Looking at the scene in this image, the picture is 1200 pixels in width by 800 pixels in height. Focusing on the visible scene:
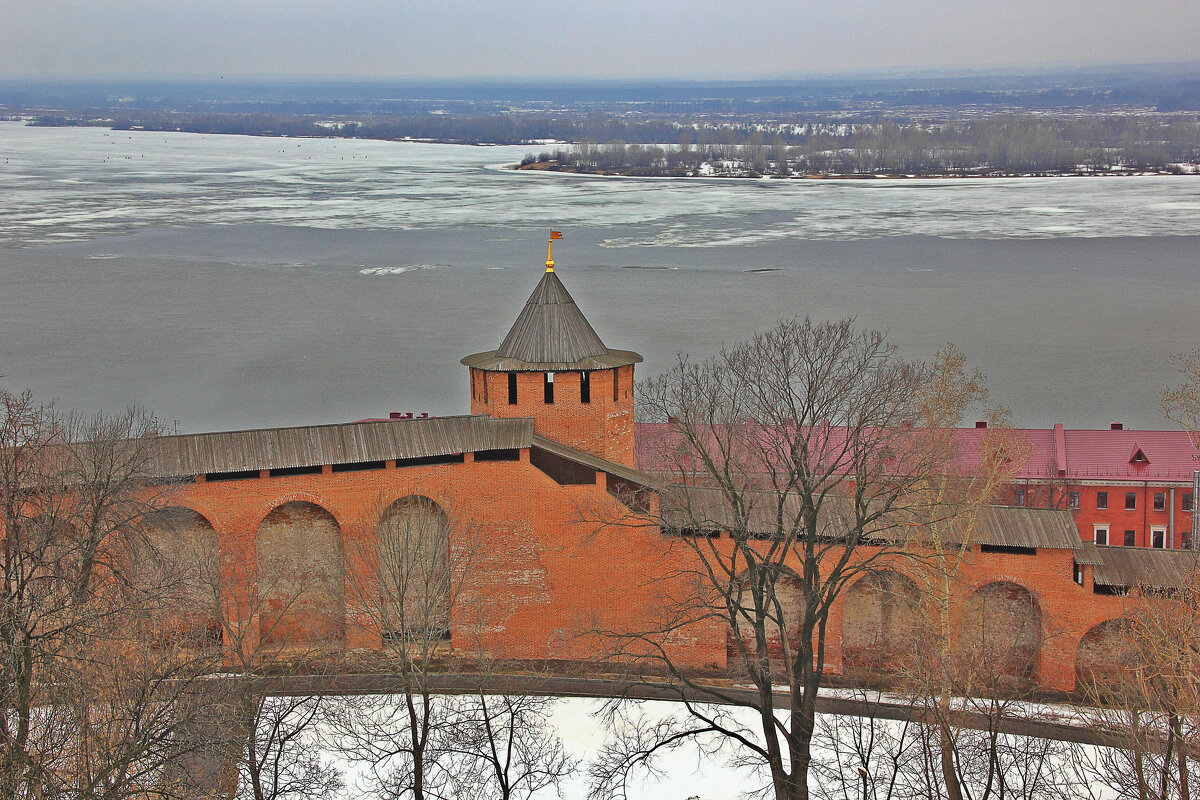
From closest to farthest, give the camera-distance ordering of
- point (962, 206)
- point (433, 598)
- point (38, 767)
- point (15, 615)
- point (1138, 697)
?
point (38, 767) → point (15, 615) → point (1138, 697) → point (433, 598) → point (962, 206)

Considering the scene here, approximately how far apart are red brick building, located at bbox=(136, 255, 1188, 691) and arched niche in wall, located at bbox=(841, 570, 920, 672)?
2 cm

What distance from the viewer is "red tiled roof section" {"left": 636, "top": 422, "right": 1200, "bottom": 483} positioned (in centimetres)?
2338

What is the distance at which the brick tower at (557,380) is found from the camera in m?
17.1

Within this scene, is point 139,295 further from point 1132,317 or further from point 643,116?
point 643,116

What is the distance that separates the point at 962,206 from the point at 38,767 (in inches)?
2649

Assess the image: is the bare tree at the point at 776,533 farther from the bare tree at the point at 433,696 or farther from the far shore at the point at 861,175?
the far shore at the point at 861,175

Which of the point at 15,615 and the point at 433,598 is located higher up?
the point at 15,615

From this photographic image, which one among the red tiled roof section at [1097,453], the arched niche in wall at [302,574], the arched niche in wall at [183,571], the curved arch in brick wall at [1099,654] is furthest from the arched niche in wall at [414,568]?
the red tiled roof section at [1097,453]

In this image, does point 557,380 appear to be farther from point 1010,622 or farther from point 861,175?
point 861,175

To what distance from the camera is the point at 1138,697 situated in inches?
504

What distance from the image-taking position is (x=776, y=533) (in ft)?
43.7

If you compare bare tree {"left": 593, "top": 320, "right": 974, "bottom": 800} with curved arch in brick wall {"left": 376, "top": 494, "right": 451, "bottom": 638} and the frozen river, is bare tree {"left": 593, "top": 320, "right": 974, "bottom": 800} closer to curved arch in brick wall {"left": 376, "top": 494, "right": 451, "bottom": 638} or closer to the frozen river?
curved arch in brick wall {"left": 376, "top": 494, "right": 451, "bottom": 638}

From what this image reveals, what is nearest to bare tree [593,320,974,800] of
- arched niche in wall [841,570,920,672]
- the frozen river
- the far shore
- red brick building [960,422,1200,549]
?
arched niche in wall [841,570,920,672]

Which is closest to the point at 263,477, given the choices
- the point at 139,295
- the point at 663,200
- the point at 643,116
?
the point at 139,295
